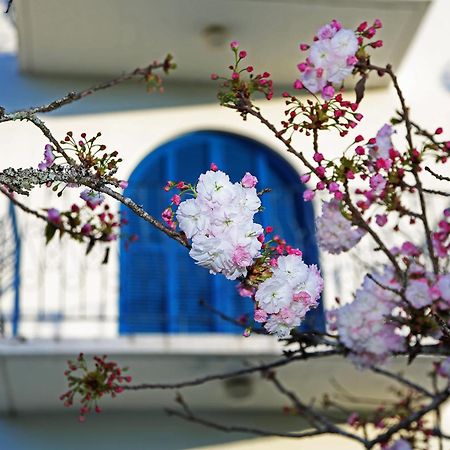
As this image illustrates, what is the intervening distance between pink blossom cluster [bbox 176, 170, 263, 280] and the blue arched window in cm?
429

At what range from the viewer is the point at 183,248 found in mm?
8047

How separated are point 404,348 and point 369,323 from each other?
0.69 feet

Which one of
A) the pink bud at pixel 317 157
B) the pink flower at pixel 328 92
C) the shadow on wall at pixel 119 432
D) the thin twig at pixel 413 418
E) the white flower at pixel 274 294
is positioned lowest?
the shadow on wall at pixel 119 432

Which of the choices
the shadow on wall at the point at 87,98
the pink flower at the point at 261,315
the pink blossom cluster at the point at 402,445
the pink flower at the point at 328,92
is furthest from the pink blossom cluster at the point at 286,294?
the shadow on wall at the point at 87,98

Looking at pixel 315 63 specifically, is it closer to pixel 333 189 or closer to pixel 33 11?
pixel 333 189

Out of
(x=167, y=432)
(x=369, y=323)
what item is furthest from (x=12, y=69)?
(x=369, y=323)

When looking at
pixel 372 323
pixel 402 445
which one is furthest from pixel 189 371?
pixel 372 323

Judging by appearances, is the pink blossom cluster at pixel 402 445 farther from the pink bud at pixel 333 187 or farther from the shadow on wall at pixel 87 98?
the shadow on wall at pixel 87 98

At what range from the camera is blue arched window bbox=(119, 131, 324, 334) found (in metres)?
7.78

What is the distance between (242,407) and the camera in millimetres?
7820

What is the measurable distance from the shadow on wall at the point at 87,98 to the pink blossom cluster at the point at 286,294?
6.04m

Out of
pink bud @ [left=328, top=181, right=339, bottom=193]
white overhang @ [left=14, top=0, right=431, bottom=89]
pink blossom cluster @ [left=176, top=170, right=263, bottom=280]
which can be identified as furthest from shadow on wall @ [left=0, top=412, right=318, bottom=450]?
pink blossom cluster @ [left=176, top=170, right=263, bottom=280]

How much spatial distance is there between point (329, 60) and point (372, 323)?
142cm

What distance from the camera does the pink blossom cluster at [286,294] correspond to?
2914 millimetres
